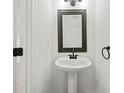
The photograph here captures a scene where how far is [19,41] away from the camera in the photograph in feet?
4.72

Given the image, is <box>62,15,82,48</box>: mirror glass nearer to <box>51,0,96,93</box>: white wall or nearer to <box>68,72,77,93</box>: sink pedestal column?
<box>51,0,96,93</box>: white wall

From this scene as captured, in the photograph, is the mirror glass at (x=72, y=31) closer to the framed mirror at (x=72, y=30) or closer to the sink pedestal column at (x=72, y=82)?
the framed mirror at (x=72, y=30)

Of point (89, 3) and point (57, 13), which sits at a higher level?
point (89, 3)

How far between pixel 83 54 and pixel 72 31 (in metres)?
0.49

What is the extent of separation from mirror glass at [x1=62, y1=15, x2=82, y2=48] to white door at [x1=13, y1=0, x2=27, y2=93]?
3.76 ft

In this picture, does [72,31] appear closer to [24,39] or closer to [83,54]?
[83,54]

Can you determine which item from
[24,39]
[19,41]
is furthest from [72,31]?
A: [19,41]

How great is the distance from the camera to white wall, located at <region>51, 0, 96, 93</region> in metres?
2.58

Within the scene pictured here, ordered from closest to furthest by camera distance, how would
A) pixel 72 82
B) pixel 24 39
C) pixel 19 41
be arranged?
pixel 19 41, pixel 24 39, pixel 72 82

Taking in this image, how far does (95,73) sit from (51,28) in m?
1.20
